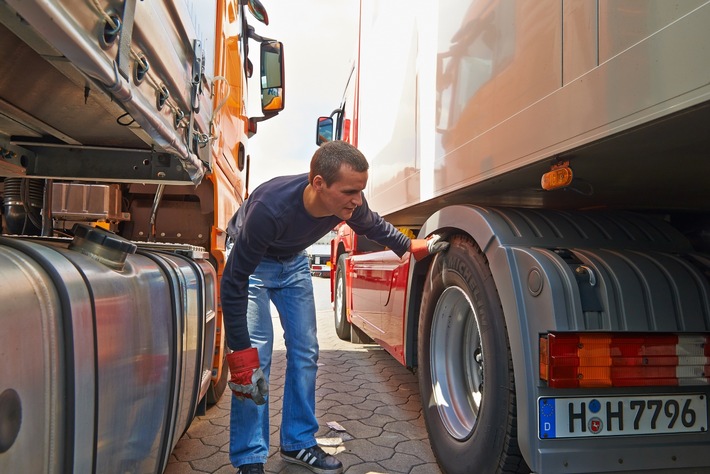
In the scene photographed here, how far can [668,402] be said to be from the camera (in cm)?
152

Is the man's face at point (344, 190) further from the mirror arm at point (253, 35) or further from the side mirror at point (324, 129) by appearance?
the side mirror at point (324, 129)

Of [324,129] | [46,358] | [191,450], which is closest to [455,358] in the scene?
[191,450]

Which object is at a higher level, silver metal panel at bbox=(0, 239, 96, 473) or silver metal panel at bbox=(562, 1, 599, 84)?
silver metal panel at bbox=(562, 1, 599, 84)

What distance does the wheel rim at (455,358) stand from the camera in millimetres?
2301

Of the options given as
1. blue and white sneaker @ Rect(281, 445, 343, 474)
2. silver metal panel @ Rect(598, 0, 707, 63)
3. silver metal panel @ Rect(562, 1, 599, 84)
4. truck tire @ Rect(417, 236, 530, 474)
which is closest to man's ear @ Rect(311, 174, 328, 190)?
truck tire @ Rect(417, 236, 530, 474)

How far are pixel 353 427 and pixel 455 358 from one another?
40.1 inches

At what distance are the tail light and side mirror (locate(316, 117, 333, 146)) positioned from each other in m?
4.75

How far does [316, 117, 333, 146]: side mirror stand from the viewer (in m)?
5.88

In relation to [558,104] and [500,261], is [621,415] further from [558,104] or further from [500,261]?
[558,104]

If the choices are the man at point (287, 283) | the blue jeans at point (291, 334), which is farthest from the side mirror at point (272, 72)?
the blue jeans at point (291, 334)

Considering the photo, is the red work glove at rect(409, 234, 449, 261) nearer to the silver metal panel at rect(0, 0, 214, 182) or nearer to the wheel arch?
the wheel arch

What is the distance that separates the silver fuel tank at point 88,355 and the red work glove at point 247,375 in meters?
0.27

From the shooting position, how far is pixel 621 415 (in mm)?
1511

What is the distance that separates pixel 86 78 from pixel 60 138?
77 cm
